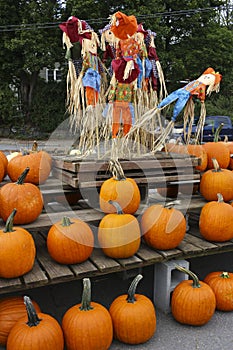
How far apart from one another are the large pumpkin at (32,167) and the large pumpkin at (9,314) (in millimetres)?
970

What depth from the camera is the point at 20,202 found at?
8.37 feet

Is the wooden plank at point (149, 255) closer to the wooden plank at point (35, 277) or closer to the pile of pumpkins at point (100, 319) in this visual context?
the pile of pumpkins at point (100, 319)

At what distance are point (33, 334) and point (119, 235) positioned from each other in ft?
2.71

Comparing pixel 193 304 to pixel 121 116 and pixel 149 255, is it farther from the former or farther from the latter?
pixel 121 116

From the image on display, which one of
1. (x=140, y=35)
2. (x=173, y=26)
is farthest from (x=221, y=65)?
(x=140, y=35)

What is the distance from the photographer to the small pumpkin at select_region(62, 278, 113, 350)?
2160 mm

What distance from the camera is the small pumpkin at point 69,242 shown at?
2447mm

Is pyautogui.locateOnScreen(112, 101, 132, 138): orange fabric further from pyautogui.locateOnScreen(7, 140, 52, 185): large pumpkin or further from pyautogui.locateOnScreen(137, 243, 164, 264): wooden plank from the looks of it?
pyautogui.locateOnScreen(137, 243, 164, 264): wooden plank

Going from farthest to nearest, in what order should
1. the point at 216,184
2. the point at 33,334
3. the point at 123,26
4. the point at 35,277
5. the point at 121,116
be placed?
the point at 121,116
the point at 123,26
the point at 216,184
the point at 35,277
the point at 33,334

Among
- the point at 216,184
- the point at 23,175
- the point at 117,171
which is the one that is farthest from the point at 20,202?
the point at 216,184

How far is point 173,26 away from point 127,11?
9.89 feet

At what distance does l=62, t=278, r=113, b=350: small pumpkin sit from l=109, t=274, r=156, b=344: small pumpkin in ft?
0.35

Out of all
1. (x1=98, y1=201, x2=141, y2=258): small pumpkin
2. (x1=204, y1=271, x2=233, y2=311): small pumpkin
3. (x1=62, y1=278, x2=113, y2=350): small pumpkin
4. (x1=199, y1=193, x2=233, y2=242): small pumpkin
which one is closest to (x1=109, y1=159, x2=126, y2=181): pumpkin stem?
(x1=98, y1=201, x2=141, y2=258): small pumpkin

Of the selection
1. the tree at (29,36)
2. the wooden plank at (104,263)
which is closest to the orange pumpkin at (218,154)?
the wooden plank at (104,263)
